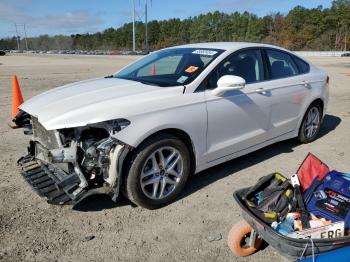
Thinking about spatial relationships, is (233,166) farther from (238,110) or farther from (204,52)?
(204,52)

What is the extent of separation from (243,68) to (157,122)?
1.63m

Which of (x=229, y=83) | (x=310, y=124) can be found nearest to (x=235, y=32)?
(x=310, y=124)

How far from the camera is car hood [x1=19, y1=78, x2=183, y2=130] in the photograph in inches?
136

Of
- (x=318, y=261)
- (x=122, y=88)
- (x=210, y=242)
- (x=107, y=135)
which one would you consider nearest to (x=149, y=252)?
(x=210, y=242)

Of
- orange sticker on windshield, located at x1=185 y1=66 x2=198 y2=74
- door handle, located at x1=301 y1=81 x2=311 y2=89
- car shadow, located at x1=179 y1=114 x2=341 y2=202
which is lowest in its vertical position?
car shadow, located at x1=179 y1=114 x2=341 y2=202

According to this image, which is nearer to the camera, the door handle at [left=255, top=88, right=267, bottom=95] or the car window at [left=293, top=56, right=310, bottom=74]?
the door handle at [left=255, top=88, right=267, bottom=95]

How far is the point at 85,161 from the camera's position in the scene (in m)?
3.58

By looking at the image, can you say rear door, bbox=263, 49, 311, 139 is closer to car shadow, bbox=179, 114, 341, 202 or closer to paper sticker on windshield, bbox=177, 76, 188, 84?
car shadow, bbox=179, 114, 341, 202

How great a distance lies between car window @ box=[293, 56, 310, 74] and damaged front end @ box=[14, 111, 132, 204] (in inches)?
133

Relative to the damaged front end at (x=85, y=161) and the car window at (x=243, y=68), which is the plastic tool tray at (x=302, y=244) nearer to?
the damaged front end at (x=85, y=161)

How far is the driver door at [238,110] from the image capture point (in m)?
4.23

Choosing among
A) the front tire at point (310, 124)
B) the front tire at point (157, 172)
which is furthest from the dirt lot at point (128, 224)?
the front tire at point (310, 124)

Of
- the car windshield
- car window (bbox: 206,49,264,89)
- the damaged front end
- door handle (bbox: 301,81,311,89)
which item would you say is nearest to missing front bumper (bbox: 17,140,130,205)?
the damaged front end

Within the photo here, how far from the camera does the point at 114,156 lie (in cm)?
349
